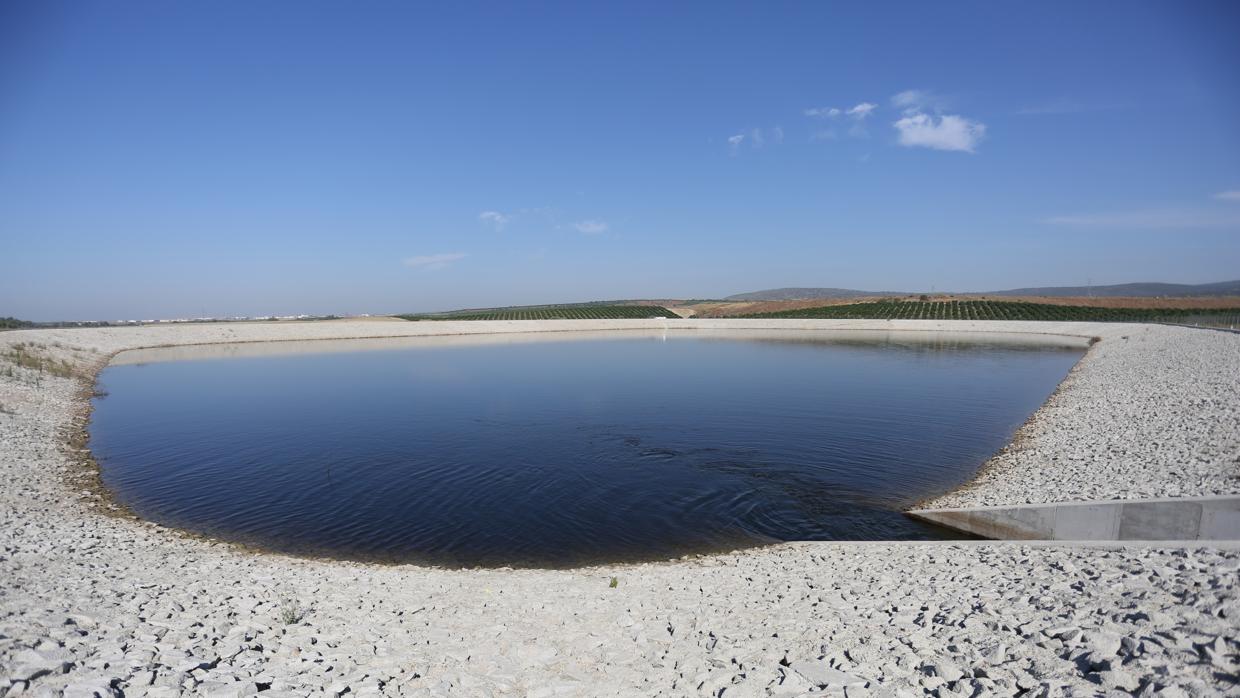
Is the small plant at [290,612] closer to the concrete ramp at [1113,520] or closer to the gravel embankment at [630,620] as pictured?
the gravel embankment at [630,620]

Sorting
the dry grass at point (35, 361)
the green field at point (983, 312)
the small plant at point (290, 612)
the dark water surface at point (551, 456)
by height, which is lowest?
the dark water surface at point (551, 456)

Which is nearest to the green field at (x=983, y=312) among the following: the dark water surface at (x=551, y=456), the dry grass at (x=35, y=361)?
the dark water surface at (x=551, y=456)

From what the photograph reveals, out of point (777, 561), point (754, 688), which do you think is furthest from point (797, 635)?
point (777, 561)

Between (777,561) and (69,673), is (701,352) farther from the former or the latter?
(69,673)

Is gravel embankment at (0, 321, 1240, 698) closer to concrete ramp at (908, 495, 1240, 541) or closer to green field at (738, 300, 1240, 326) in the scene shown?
concrete ramp at (908, 495, 1240, 541)

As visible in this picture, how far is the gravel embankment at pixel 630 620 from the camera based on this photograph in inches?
208

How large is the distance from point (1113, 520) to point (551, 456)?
1304 centimetres

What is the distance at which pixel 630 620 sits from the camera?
7.39 metres

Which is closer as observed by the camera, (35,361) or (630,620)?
(630,620)

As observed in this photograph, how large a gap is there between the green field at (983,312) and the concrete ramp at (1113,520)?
274 feet

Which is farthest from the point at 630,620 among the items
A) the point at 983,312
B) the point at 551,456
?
the point at 983,312

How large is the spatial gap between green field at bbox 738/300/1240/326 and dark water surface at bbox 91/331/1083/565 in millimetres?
64411

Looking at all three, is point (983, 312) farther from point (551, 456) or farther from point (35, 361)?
point (35, 361)

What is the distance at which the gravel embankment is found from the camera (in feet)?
17.3
